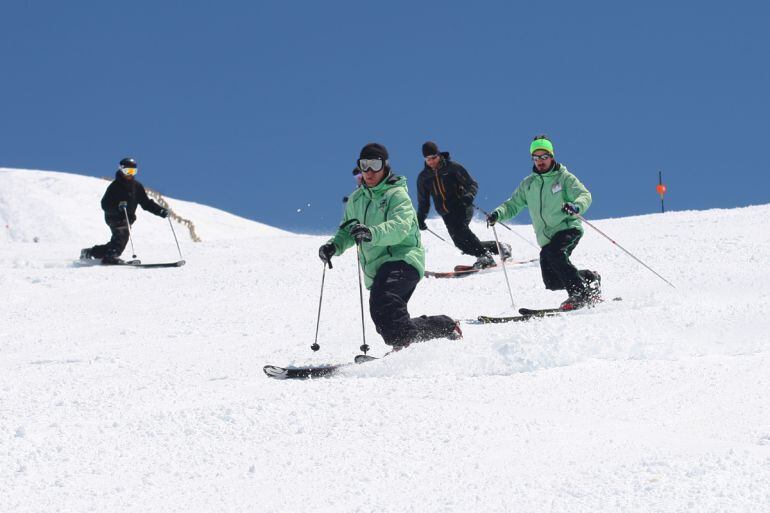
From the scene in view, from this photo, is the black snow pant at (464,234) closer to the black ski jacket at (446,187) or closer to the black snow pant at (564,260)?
the black ski jacket at (446,187)

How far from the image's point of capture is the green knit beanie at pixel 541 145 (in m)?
9.27

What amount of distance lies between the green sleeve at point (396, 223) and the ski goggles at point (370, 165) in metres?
0.22

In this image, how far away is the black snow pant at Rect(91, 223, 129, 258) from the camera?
15117mm

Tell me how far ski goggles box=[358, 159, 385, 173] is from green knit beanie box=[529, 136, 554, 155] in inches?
126

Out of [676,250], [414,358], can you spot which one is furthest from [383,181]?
[676,250]

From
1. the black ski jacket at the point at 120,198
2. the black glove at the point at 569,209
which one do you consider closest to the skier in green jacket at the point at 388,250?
the black glove at the point at 569,209

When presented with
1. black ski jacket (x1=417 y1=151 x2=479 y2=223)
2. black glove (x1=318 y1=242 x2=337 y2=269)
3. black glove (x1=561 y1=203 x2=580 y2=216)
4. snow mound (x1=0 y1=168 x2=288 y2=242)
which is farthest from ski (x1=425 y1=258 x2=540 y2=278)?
snow mound (x1=0 y1=168 x2=288 y2=242)

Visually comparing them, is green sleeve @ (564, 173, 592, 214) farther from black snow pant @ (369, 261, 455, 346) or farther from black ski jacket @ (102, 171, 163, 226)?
black ski jacket @ (102, 171, 163, 226)

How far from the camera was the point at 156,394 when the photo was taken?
18.0 feet

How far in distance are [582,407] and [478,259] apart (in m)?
8.66

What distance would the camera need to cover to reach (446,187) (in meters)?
12.8

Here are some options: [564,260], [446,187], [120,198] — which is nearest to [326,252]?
[564,260]

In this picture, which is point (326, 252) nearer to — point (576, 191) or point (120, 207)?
point (576, 191)

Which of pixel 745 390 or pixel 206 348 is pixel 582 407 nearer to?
pixel 745 390
